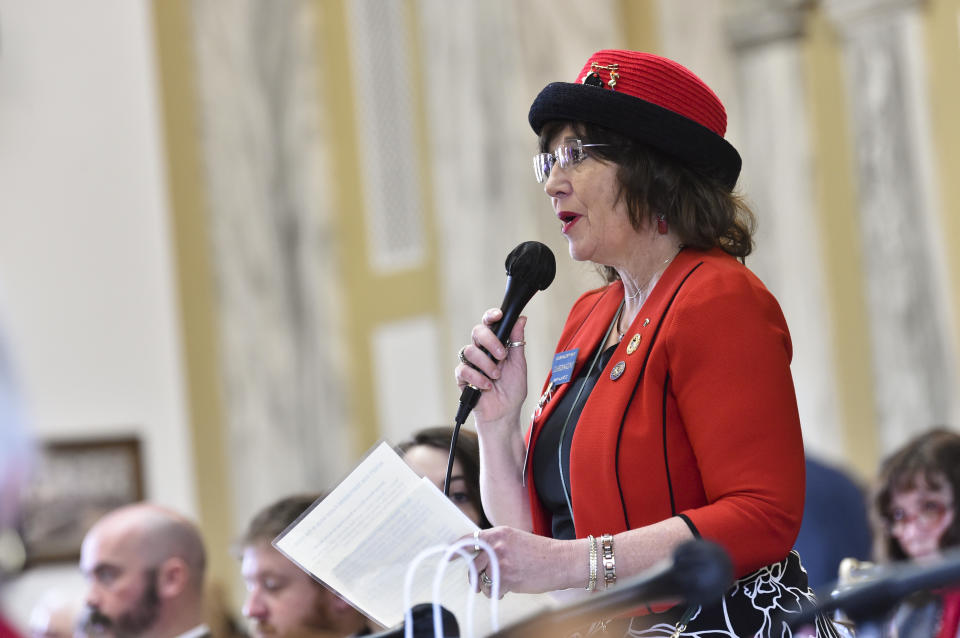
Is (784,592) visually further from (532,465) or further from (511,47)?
(511,47)

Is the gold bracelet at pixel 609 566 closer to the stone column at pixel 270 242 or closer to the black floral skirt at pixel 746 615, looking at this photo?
the black floral skirt at pixel 746 615

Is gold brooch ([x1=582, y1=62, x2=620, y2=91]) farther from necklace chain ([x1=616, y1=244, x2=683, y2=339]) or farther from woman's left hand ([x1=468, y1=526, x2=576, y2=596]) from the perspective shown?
woman's left hand ([x1=468, y1=526, x2=576, y2=596])

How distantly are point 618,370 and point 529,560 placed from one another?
0.39 m

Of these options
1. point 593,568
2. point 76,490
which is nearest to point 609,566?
point 593,568

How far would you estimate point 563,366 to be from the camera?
239 cm

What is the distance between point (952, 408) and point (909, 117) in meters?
1.28

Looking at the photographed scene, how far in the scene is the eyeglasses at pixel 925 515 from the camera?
342cm

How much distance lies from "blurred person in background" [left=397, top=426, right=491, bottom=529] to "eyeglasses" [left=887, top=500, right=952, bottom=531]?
3.85ft

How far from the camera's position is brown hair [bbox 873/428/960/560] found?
3.42 metres

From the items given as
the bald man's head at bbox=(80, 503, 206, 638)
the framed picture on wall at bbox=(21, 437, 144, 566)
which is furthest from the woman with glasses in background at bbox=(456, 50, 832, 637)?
the framed picture on wall at bbox=(21, 437, 144, 566)

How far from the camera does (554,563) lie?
1.95 metres

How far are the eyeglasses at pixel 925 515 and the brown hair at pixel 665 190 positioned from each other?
4.87ft

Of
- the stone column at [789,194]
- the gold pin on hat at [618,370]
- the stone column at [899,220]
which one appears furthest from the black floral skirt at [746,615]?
the stone column at [789,194]

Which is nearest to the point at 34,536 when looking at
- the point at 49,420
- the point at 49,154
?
the point at 49,420
